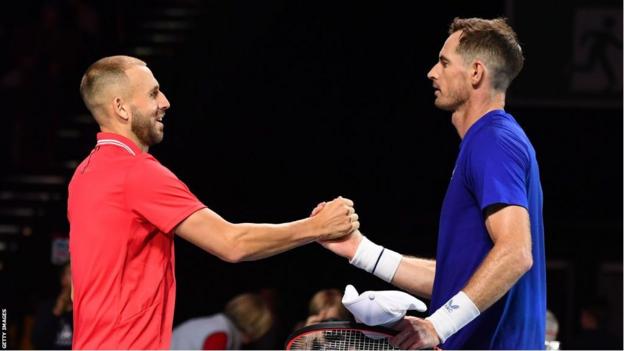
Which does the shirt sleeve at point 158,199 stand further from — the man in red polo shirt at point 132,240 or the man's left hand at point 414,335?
the man's left hand at point 414,335

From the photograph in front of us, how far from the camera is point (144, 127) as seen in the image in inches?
161

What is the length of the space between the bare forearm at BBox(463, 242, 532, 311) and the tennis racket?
0.94 ft

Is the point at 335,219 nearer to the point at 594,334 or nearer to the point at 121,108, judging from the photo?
the point at 121,108

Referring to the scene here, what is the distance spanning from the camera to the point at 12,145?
1089 cm

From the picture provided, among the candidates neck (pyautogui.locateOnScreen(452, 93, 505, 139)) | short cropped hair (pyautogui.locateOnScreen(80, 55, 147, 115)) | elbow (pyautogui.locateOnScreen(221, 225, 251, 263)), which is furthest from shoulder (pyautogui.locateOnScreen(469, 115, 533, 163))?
short cropped hair (pyautogui.locateOnScreen(80, 55, 147, 115))

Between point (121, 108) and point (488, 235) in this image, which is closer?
point (488, 235)

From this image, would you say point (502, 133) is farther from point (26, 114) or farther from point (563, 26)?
point (26, 114)

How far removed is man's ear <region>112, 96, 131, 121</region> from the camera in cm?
408

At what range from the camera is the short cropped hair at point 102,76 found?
411 centimetres

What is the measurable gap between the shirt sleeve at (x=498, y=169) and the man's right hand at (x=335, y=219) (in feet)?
2.03

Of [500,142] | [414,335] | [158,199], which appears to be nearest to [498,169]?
[500,142]

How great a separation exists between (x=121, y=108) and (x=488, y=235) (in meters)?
1.33

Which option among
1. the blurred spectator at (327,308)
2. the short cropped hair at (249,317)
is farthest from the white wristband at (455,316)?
the short cropped hair at (249,317)

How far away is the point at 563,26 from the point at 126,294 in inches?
249
